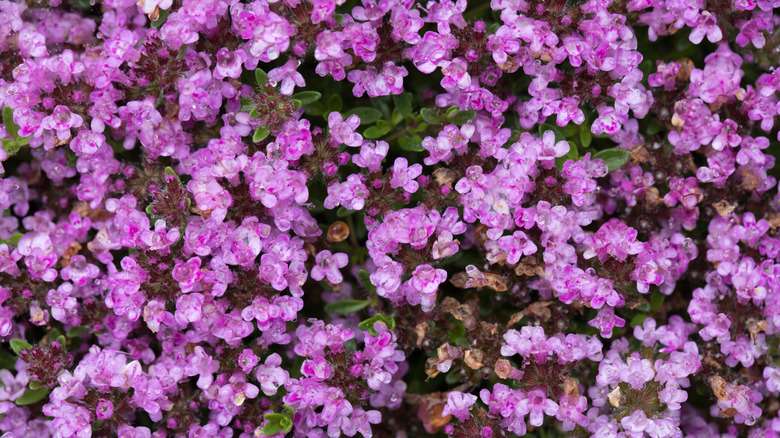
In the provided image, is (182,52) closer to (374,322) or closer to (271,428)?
(374,322)

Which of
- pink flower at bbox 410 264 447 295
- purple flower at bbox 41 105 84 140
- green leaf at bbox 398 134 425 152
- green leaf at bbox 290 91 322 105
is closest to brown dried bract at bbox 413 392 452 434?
pink flower at bbox 410 264 447 295

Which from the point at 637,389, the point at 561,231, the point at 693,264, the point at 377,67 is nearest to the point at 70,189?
the point at 377,67

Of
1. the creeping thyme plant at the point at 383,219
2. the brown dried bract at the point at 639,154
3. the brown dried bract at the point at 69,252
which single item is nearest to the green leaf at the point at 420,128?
the creeping thyme plant at the point at 383,219

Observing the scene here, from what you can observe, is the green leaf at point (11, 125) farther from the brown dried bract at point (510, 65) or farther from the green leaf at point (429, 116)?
the brown dried bract at point (510, 65)

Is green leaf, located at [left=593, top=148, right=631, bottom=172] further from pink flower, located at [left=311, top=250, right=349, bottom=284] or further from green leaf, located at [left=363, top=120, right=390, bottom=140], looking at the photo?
pink flower, located at [left=311, top=250, right=349, bottom=284]

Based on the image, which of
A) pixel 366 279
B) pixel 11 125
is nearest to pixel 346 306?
pixel 366 279

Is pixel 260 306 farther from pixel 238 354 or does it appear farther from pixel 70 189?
pixel 70 189
